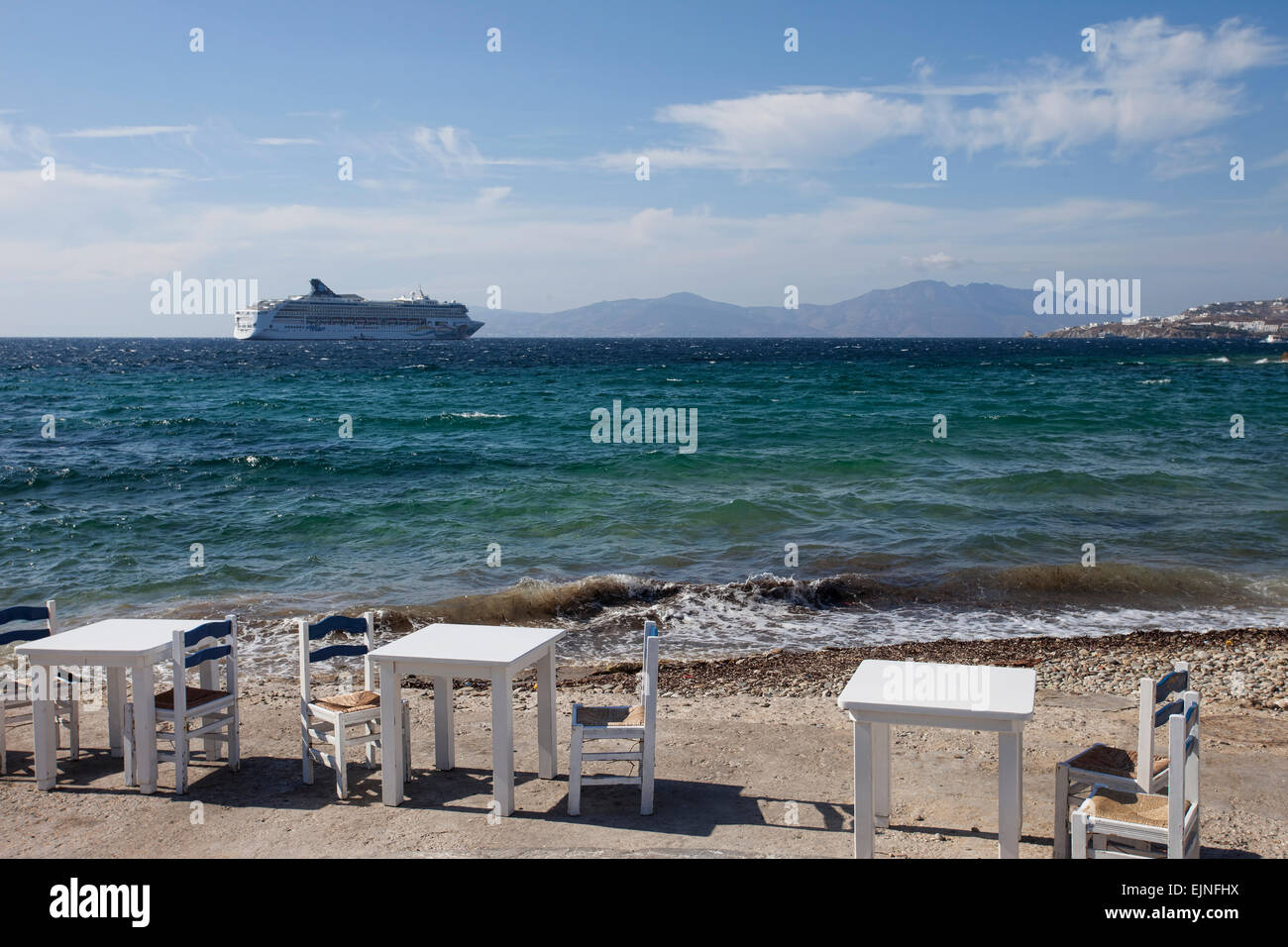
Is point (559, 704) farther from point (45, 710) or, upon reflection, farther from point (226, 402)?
point (226, 402)

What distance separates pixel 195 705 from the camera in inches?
228

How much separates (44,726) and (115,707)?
0.62m

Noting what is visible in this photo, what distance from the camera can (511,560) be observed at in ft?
45.2

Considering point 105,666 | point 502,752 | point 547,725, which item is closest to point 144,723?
point 105,666

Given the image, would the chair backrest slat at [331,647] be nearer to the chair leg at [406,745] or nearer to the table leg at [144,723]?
the chair leg at [406,745]

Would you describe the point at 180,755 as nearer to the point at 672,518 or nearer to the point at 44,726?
the point at 44,726

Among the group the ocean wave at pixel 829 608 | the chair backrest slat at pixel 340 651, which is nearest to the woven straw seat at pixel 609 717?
the chair backrest slat at pixel 340 651

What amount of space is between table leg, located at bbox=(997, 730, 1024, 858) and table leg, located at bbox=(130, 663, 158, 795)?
15.7ft

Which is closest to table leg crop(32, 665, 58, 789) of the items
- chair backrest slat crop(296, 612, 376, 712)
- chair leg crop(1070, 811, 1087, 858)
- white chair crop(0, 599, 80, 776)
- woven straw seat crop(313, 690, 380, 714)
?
white chair crop(0, 599, 80, 776)

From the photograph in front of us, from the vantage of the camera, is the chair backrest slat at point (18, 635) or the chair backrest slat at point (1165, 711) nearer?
the chair backrest slat at point (1165, 711)

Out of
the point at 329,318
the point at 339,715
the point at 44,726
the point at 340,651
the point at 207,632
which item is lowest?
the point at 44,726

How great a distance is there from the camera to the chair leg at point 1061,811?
463 cm

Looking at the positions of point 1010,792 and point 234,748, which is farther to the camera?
point 234,748
